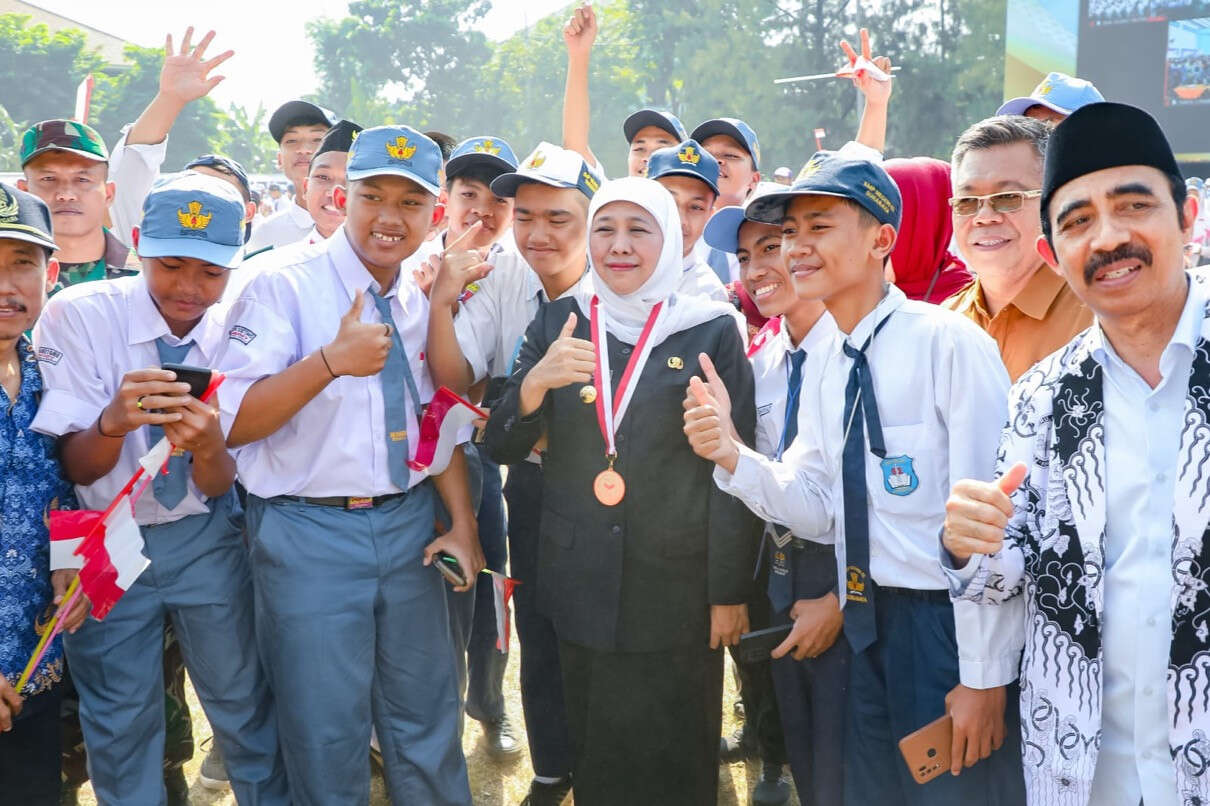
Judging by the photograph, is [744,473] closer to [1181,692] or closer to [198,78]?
[1181,692]

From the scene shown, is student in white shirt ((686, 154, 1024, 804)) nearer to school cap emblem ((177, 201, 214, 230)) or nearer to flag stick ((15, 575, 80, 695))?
school cap emblem ((177, 201, 214, 230))

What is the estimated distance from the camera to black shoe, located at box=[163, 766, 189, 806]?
13.0 ft

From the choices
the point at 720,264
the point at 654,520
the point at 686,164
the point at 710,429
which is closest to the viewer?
the point at 710,429

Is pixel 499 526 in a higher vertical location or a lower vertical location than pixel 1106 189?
lower

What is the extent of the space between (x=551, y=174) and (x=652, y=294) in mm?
725

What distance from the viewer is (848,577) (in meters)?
2.62

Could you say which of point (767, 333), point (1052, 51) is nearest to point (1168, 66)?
point (1052, 51)

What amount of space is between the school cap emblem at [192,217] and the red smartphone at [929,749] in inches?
102

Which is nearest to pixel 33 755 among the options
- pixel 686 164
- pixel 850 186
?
pixel 850 186

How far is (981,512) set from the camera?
6.79ft

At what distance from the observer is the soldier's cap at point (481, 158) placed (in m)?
4.41

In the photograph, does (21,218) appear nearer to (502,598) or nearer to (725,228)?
(502,598)

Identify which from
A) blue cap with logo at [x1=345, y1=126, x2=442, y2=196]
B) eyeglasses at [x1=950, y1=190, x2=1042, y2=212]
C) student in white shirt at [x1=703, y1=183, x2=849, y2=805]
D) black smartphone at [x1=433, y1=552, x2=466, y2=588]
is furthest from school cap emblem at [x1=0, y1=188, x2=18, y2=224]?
eyeglasses at [x1=950, y1=190, x2=1042, y2=212]

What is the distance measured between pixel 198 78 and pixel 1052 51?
2284 cm
